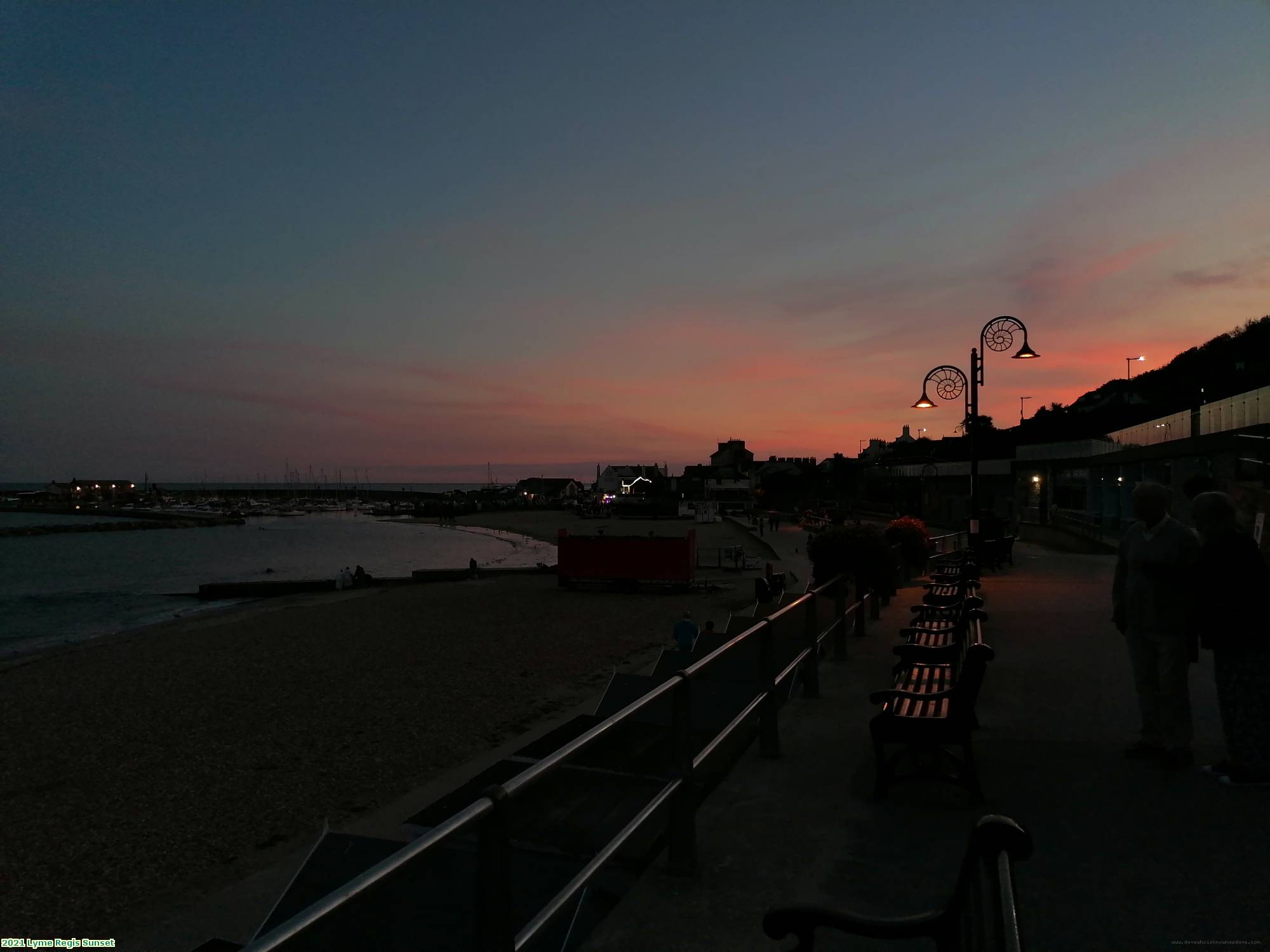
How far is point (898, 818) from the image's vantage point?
14.1ft

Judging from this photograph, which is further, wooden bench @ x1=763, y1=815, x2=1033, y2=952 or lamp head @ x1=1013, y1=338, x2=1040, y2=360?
lamp head @ x1=1013, y1=338, x2=1040, y2=360

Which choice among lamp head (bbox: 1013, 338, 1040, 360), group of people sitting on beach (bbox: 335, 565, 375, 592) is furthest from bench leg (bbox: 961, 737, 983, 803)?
group of people sitting on beach (bbox: 335, 565, 375, 592)

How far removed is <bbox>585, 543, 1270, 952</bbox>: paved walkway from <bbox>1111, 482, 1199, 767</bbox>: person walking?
0.77ft

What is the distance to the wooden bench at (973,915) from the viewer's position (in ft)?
5.45

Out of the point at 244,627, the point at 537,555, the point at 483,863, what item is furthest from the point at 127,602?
the point at 483,863

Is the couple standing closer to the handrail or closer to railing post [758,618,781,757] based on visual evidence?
railing post [758,618,781,757]

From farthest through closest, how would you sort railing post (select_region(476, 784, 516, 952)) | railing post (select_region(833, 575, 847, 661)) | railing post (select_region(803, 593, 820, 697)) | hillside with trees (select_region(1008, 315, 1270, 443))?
1. hillside with trees (select_region(1008, 315, 1270, 443))
2. railing post (select_region(833, 575, 847, 661))
3. railing post (select_region(803, 593, 820, 697))
4. railing post (select_region(476, 784, 516, 952))

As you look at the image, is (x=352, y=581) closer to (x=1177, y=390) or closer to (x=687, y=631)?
(x=687, y=631)

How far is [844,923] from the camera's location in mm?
2121

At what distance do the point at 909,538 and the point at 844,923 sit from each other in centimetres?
1403

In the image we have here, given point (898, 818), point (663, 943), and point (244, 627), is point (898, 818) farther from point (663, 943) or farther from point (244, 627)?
point (244, 627)

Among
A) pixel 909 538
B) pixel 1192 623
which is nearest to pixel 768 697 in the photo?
pixel 1192 623

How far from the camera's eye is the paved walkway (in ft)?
10.4

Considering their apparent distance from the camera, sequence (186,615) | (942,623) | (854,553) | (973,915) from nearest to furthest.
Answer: (973,915), (942,623), (854,553), (186,615)
